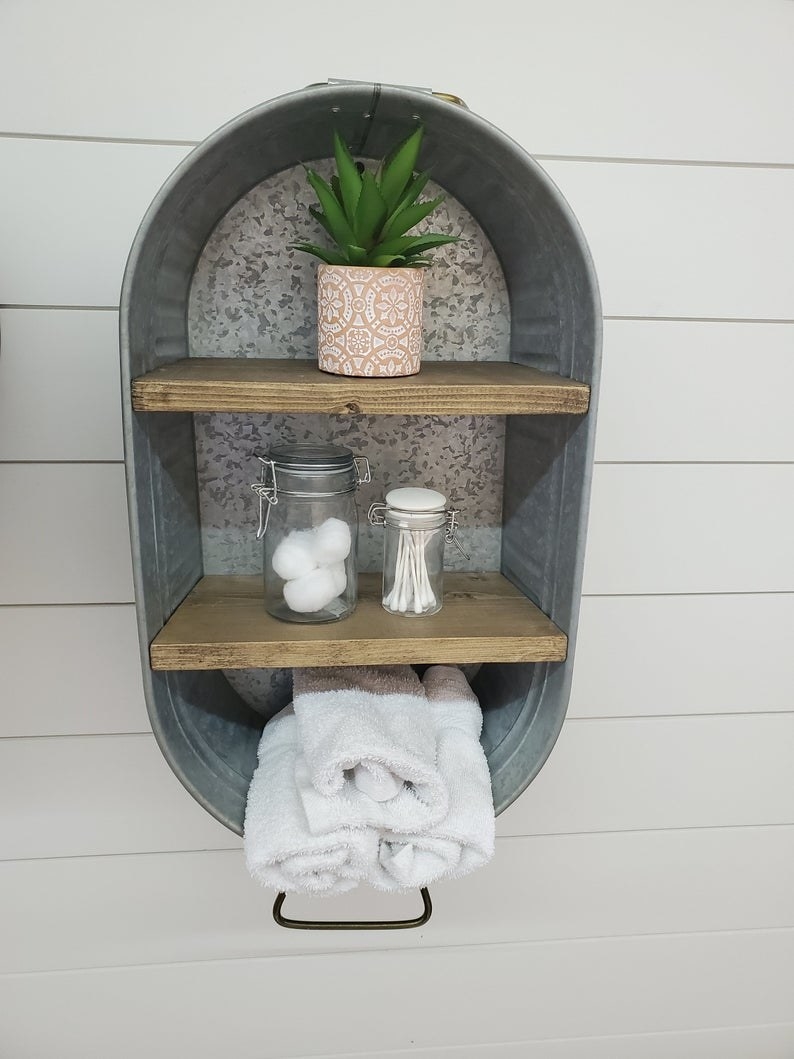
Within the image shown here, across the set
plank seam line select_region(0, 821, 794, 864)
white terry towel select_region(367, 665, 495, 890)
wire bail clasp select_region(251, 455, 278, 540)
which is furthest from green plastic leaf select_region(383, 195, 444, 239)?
plank seam line select_region(0, 821, 794, 864)

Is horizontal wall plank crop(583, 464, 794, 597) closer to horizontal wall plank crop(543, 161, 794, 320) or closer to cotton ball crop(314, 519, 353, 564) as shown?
horizontal wall plank crop(543, 161, 794, 320)

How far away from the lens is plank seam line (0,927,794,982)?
92cm

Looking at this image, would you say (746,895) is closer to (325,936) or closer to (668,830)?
(668,830)

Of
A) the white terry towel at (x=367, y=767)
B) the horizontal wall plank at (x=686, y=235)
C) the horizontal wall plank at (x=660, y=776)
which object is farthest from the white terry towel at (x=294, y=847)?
the horizontal wall plank at (x=686, y=235)

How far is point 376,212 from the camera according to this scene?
1.97ft

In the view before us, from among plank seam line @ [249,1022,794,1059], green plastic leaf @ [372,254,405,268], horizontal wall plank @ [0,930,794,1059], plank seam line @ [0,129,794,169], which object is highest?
plank seam line @ [0,129,794,169]

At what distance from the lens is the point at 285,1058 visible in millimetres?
970

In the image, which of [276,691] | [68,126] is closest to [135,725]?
[276,691]

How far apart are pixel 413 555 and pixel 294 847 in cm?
28

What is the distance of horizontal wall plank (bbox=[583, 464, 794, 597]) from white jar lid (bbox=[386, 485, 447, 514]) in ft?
0.81

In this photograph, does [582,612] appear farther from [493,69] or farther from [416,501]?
[493,69]

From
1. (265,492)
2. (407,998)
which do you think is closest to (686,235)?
(265,492)

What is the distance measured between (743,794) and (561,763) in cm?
26

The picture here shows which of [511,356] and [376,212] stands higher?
[376,212]
